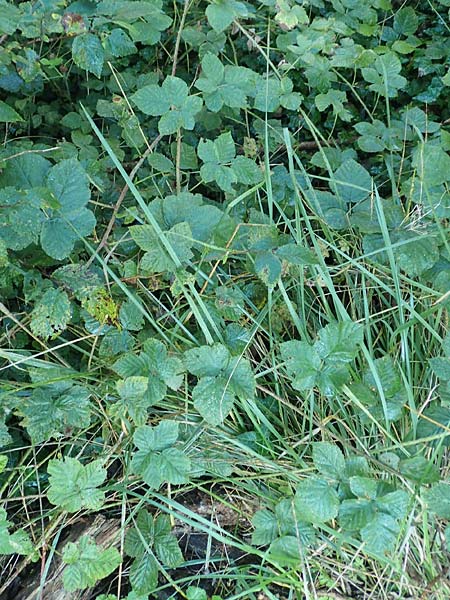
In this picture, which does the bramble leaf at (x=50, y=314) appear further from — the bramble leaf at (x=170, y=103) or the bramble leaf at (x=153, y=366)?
the bramble leaf at (x=170, y=103)

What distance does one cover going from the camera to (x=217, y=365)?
1.02 metres

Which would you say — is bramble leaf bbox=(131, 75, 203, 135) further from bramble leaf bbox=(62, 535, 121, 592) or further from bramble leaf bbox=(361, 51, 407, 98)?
bramble leaf bbox=(62, 535, 121, 592)

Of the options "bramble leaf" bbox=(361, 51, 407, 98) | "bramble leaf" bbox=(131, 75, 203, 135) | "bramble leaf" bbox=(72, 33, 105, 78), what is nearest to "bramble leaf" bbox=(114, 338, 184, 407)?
"bramble leaf" bbox=(131, 75, 203, 135)

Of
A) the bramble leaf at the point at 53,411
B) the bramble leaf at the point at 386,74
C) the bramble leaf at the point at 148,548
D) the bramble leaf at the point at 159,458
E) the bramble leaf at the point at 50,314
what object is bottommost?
the bramble leaf at the point at 148,548

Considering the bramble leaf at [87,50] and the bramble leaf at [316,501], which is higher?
the bramble leaf at [87,50]

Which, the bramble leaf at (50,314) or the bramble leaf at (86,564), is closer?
the bramble leaf at (86,564)

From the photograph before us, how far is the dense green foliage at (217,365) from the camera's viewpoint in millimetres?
969

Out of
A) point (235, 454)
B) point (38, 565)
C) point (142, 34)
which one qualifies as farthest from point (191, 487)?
point (142, 34)

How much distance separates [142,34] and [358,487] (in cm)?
105

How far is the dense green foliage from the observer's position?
0.97 meters

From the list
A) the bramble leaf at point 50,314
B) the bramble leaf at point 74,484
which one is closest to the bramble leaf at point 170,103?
the bramble leaf at point 50,314

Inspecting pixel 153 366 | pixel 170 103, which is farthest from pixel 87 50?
pixel 153 366

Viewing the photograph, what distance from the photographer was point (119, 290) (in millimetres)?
1157

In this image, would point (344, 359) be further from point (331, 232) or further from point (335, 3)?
point (335, 3)
